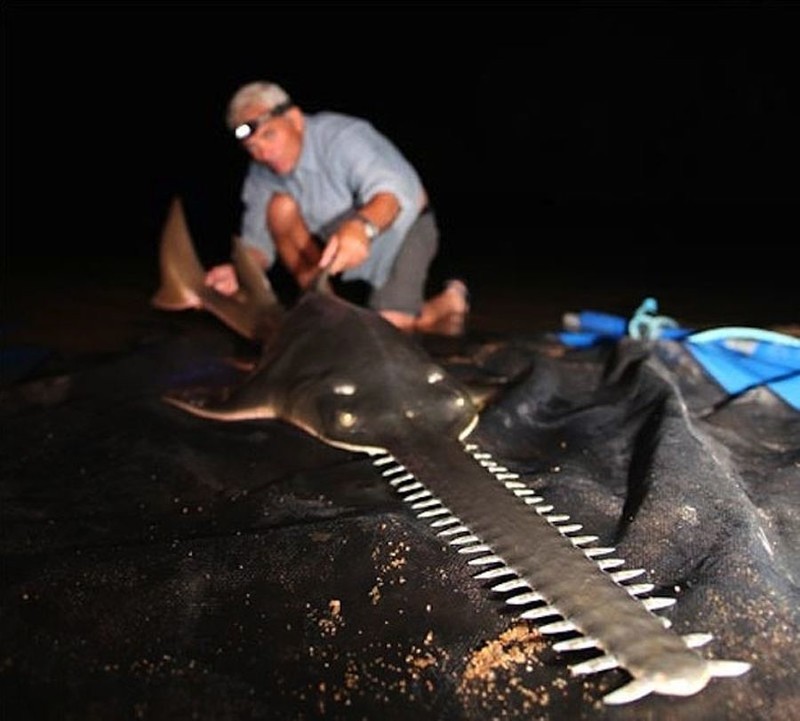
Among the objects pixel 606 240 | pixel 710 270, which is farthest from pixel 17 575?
pixel 606 240

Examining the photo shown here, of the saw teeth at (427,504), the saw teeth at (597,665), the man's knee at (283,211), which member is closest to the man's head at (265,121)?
the man's knee at (283,211)

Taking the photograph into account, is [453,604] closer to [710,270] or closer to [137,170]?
[710,270]

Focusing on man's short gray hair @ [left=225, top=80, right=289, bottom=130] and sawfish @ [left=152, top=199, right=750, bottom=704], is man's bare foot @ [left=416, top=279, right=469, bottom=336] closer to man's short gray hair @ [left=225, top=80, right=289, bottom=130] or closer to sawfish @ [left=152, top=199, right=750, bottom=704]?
sawfish @ [left=152, top=199, right=750, bottom=704]

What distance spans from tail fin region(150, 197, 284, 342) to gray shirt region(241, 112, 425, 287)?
51 cm

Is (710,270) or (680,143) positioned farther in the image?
(680,143)

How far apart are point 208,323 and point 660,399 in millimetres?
2915

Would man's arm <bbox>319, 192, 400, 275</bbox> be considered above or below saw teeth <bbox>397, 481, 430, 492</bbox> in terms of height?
above

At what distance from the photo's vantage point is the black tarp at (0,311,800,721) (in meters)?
1.32

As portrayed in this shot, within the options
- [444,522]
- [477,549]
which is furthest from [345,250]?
[477,549]

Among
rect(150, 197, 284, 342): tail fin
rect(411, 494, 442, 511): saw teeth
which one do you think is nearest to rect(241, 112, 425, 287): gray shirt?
rect(150, 197, 284, 342): tail fin

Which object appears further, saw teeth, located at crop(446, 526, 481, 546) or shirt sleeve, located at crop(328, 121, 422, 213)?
shirt sleeve, located at crop(328, 121, 422, 213)

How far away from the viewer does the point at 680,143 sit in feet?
47.6

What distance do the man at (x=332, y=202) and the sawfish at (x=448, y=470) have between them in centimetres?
59

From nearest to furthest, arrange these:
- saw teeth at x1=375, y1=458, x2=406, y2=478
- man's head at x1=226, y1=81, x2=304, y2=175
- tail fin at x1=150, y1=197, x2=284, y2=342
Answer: saw teeth at x1=375, y1=458, x2=406, y2=478 → tail fin at x1=150, y1=197, x2=284, y2=342 → man's head at x1=226, y1=81, x2=304, y2=175
